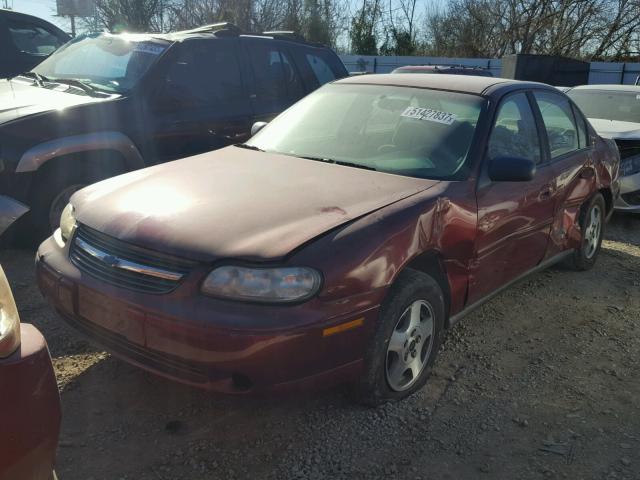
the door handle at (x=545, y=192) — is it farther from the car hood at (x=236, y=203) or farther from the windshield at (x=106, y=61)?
the windshield at (x=106, y=61)

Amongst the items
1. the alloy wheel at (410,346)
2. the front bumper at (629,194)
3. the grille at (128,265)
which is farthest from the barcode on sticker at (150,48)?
the front bumper at (629,194)

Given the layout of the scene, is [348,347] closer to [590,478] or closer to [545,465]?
[545,465]

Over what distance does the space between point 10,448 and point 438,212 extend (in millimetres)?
2118

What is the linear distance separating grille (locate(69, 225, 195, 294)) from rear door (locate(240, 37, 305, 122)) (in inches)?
126

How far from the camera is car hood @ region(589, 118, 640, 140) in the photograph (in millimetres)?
6844

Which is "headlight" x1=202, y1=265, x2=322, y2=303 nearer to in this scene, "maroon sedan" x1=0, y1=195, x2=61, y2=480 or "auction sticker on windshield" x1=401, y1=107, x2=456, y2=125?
"maroon sedan" x1=0, y1=195, x2=61, y2=480

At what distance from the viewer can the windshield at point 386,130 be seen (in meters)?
3.40

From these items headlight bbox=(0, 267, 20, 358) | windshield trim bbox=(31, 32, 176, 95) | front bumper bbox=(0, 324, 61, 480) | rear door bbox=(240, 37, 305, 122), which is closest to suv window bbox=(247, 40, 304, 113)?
rear door bbox=(240, 37, 305, 122)

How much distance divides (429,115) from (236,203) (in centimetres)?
144

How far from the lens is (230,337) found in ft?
7.63

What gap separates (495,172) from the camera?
333 centimetres

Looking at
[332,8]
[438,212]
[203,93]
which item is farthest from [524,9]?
[438,212]

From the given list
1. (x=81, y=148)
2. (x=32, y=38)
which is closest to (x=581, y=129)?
(x=81, y=148)

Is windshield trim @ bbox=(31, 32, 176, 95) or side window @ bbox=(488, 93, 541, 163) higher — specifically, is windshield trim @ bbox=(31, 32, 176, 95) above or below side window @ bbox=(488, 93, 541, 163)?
above
